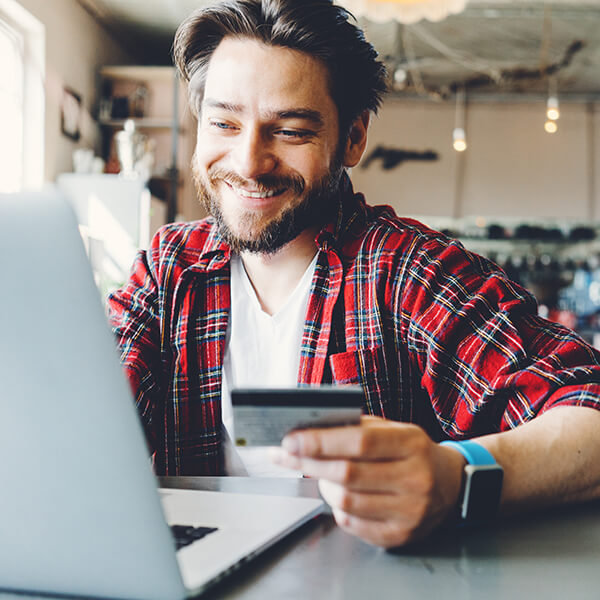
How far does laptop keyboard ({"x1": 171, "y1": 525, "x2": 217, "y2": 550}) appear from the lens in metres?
0.56

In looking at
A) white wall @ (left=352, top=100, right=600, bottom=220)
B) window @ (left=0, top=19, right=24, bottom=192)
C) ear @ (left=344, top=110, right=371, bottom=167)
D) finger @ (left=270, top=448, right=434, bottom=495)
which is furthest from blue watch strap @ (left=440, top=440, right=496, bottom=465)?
white wall @ (left=352, top=100, right=600, bottom=220)

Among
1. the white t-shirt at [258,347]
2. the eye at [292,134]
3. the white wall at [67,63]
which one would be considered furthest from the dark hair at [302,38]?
the white wall at [67,63]

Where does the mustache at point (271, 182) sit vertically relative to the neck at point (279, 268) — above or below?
above

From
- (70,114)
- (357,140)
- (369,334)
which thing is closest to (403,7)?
(357,140)

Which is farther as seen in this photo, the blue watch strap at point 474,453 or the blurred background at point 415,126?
the blurred background at point 415,126

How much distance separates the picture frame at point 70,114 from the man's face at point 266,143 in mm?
3848

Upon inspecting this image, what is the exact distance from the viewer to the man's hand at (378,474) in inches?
19.4

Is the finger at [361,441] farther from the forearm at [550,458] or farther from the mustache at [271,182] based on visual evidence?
the mustache at [271,182]

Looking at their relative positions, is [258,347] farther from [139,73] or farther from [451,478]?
[139,73]

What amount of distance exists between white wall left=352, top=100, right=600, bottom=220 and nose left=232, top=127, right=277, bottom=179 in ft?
20.3

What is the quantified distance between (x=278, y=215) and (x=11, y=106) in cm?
367

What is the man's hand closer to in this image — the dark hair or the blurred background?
the dark hair

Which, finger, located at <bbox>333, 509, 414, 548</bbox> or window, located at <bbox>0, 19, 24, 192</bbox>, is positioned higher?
window, located at <bbox>0, 19, 24, 192</bbox>

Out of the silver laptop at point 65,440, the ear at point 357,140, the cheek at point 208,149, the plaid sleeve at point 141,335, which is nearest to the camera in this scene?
the silver laptop at point 65,440
